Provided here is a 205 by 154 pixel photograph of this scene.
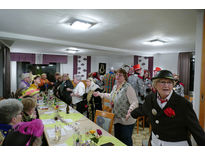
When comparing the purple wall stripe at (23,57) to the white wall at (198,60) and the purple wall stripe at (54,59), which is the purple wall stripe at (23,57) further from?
the white wall at (198,60)

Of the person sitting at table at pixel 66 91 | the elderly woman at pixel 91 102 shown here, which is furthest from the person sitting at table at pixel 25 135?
the person sitting at table at pixel 66 91

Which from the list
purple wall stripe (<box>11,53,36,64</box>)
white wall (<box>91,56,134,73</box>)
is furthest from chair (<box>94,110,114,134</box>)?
white wall (<box>91,56,134,73</box>)

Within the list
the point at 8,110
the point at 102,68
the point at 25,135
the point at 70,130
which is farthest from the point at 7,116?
the point at 102,68

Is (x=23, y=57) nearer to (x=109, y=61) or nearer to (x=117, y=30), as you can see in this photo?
(x=109, y=61)

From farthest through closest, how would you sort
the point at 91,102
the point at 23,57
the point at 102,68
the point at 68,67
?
1. the point at 102,68
2. the point at 68,67
3. the point at 23,57
4. the point at 91,102

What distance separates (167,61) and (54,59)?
638 cm

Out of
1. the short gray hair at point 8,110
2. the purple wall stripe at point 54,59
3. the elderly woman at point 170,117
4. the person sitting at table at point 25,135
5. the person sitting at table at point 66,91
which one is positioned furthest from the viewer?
the purple wall stripe at point 54,59

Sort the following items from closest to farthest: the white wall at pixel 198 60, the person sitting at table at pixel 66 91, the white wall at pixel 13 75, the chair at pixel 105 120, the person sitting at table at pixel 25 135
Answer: the person sitting at table at pixel 25 135, the white wall at pixel 198 60, the chair at pixel 105 120, the person sitting at table at pixel 66 91, the white wall at pixel 13 75

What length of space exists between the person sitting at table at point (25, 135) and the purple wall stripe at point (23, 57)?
705 cm

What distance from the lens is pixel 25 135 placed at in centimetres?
105

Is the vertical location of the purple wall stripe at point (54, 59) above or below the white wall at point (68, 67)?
above

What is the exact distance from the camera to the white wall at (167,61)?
6.89 m
